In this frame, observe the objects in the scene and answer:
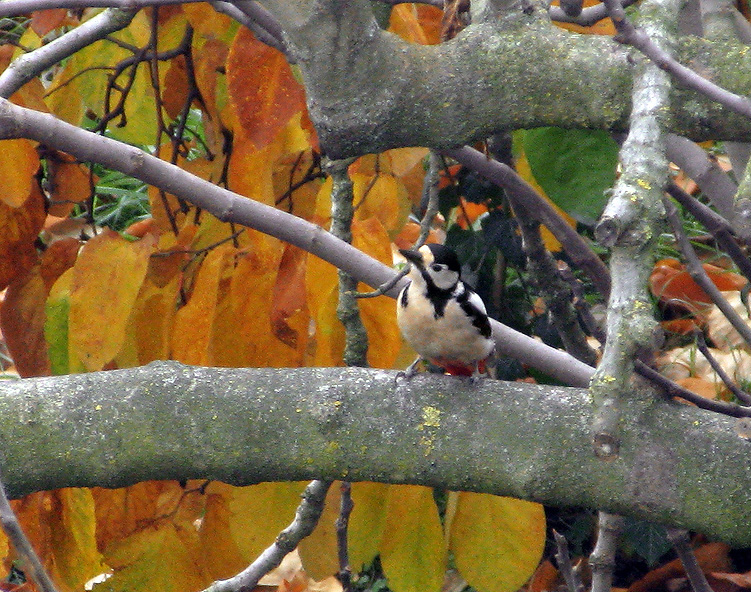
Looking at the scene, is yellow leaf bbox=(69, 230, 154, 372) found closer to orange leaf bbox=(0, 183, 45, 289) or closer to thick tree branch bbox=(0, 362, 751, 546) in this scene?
thick tree branch bbox=(0, 362, 751, 546)

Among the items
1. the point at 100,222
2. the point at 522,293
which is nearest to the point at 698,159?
the point at 522,293

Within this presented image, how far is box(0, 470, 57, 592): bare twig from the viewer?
0.61 meters

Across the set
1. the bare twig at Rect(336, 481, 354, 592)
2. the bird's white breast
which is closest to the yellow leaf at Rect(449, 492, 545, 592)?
the bare twig at Rect(336, 481, 354, 592)

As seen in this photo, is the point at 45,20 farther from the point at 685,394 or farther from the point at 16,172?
the point at 685,394

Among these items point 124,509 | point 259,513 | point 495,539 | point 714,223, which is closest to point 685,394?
point 495,539

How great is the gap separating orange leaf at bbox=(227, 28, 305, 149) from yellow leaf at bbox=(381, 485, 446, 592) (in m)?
0.62

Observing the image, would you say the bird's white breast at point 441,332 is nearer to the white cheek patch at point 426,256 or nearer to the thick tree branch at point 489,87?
the white cheek patch at point 426,256

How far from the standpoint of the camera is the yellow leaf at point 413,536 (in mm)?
1485

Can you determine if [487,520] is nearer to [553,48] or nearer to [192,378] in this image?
[192,378]

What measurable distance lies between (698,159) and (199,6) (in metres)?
0.98

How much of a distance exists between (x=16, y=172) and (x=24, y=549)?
102 centimetres

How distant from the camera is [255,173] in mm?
1522

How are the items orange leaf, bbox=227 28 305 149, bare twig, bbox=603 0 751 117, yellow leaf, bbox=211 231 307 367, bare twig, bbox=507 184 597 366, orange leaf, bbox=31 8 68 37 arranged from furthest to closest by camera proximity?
1. bare twig, bbox=507 184 597 366
2. orange leaf, bbox=31 8 68 37
3. yellow leaf, bbox=211 231 307 367
4. orange leaf, bbox=227 28 305 149
5. bare twig, bbox=603 0 751 117

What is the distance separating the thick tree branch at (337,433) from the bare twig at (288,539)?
339 millimetres
